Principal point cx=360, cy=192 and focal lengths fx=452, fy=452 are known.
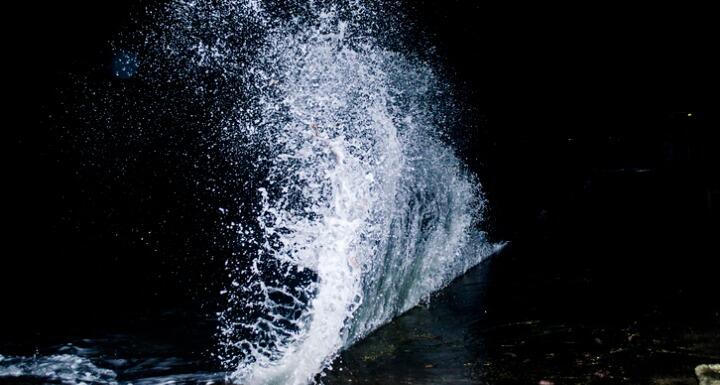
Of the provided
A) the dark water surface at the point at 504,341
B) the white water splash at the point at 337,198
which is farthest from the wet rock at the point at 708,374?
the white water splash at the point at 337,198

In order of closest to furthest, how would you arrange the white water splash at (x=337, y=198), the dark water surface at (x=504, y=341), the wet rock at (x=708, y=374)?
the wet rock at (x=708, y=374) → the dark water surface at (x=504, y=341) → the white water splash at (x=337, y=198)

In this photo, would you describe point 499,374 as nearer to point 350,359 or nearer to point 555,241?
point 350,359

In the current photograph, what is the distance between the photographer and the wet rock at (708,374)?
281cm

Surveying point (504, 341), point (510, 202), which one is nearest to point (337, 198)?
point (504, 341)

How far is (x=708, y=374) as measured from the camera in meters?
2.90

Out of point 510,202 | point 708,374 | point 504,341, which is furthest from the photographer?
point 510,202

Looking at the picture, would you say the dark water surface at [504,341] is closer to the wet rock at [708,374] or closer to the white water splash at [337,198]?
the wet rock at [708,374]

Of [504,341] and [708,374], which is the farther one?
[504,341]

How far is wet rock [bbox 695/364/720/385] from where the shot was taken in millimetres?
2807

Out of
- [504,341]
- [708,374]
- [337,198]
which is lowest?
[708,374]

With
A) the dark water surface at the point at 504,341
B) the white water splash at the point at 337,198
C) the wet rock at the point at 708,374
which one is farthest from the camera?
the white water splash at the point at 337,198

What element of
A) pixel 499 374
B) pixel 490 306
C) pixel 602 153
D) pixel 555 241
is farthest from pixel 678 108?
pixel 499 374

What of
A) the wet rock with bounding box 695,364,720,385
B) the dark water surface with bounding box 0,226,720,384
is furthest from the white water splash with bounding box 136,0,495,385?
the wet rock with bounding box 695,364,720,385

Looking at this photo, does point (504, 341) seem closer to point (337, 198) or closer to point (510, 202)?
point (337, 198)
